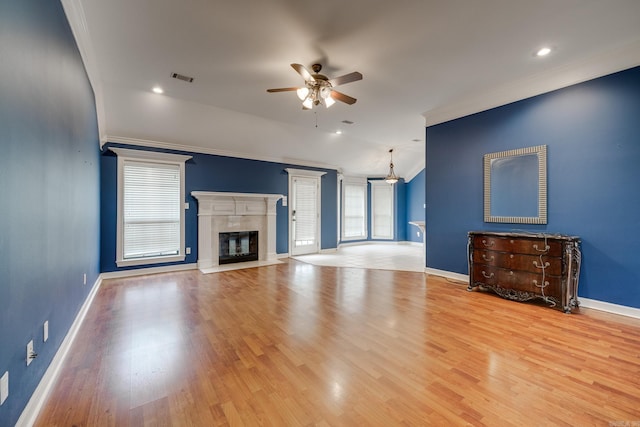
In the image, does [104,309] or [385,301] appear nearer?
[104,309]

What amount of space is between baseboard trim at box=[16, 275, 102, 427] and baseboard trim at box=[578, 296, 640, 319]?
527cm

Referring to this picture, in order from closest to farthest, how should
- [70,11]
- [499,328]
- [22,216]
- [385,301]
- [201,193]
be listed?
1. [22,216]
2. [70,11]
3. [499,328]
4. [385,301]
5. [201,193]

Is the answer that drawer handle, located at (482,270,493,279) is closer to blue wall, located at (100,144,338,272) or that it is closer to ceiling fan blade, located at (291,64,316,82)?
ceiling fan blade, located at (291,64,316,82)

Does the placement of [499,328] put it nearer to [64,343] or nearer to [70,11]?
[64,343]

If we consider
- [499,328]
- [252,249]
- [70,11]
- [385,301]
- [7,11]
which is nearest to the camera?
[7,11]

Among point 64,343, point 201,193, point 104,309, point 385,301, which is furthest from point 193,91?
point 385,301

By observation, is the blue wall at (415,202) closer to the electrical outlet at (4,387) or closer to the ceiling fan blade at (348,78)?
the ceiling fan blade at (348,78)

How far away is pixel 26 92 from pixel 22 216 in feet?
2.35

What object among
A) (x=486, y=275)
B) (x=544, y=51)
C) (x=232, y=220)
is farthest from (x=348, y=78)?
(x=232, y=220)

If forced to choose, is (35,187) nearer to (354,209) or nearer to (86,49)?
(86,49)

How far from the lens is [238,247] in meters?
6.28

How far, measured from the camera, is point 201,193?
5.57 m

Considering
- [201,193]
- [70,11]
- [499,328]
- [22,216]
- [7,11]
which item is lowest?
[499,328]

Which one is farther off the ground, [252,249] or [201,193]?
[201,193]
